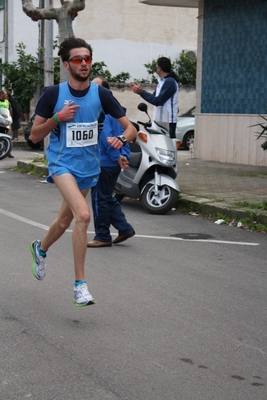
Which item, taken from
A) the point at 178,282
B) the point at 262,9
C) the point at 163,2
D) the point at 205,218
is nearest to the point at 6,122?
the point at 163,2

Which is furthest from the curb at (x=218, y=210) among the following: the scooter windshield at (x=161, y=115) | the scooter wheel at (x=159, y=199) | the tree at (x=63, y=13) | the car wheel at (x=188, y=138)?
the car wheel at (x=188, y=138)

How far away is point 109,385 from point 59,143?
2230mm

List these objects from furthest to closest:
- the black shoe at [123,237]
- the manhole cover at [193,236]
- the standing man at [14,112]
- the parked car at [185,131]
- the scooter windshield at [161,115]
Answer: the standing man at [14,112] → the parked car at [185,131] → the scooter windshield at [161,115] → the manhole cover at [193,236] → the black shoe at [123,237]

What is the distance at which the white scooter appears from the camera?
11.0 m

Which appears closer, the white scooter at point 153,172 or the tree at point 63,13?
the white scooter at point 153,172

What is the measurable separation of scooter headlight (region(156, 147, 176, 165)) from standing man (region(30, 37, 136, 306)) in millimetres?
4698

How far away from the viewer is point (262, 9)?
17.0 m

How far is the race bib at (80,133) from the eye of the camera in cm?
606

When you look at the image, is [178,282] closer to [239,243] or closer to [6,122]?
[239,243]

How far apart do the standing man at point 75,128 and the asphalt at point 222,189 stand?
4.50 metres

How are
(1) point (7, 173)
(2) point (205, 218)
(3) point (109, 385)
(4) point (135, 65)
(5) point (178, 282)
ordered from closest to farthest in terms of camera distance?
(3) point (109, 385) < (5) point (178, 282) < (2) point (205, 218) < (1) point (7, 173) < (4) point (135, 65)

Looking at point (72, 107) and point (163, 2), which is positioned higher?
point (163, 2)

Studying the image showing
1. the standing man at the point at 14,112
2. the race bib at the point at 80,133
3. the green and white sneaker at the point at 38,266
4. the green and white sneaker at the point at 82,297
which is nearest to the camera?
the green and white sneaker at the point at 82,297

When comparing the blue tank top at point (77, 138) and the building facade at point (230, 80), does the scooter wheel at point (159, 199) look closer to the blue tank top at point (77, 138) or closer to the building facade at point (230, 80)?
the blue tank top at point (77, 138)
